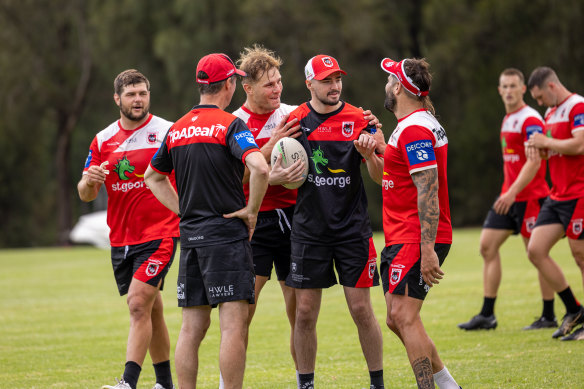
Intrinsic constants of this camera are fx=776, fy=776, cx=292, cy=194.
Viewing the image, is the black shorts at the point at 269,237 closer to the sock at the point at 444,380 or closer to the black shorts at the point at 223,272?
the black shorts at the point at 223,272

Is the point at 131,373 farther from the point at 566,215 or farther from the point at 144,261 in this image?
the point at 566,215

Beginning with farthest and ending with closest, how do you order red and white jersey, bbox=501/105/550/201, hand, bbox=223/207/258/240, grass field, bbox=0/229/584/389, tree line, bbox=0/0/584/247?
tree line, bbox=0/0/584/247 → red and white jersey, bbox=501/105/550/201 → grass field, bbox=0/229/584/389 → hand, bbox=223/207/258/240

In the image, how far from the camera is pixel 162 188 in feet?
20.7

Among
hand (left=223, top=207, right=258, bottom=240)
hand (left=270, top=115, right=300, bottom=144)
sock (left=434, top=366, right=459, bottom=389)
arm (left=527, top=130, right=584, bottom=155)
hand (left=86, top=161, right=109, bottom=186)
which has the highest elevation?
hand (left=270, top=115, right=300, bottom=144)

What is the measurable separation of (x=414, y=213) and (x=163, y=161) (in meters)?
1.99

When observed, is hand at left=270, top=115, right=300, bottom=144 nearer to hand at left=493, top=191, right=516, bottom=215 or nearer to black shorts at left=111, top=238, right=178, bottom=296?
black shorts at left=111, top=238, right=178, bottom=296

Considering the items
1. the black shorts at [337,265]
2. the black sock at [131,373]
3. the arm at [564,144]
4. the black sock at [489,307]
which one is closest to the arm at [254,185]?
the black shorts at [337,265]

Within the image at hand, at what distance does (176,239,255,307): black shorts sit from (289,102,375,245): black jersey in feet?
2.80

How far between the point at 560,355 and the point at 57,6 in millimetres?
36045

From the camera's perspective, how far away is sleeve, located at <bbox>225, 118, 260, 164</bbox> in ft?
18.4

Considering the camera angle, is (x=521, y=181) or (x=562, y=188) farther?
(x=521, y=181)

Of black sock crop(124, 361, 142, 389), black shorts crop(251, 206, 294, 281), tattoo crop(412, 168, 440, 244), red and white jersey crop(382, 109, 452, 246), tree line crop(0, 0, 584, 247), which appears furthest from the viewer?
tree line crop(0, 0, 584, 247)

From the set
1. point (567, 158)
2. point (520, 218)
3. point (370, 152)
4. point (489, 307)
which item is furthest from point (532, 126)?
point (370, 152)

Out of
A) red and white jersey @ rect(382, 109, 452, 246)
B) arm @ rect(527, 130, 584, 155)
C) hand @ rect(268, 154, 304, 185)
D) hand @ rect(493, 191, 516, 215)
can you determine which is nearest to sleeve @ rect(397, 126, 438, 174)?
red and white jersey @ rect(382, 109, 452, 246)
